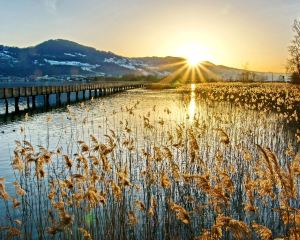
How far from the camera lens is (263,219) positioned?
931 centimetres

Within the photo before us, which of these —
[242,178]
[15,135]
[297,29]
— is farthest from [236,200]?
[297,29]

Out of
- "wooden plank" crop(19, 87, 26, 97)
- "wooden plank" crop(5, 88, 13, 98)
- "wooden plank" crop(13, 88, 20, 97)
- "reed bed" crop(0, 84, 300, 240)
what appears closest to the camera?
"reed bed" crop(0, 84, 300, 240)

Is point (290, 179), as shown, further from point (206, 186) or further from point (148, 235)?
point (148, 235)

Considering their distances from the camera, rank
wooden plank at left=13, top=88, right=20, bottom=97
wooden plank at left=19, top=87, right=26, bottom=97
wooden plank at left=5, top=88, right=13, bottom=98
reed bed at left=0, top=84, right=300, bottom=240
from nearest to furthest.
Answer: reed bed at left=0, top=84, right=300, bottom=240, wooden plank at left=5, top=88, right=13, bottom=98, wooden plank at left=13, top=88, right=20, bottom=97, wooden plank at left=19, top=87, right=26, bottom=97

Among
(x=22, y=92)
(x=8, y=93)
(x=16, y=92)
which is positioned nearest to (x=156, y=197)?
(x=8, y=93)

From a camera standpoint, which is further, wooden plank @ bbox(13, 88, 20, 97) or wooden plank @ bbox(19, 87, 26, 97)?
wooden plank @ bbox(19, 87, 26, 97)

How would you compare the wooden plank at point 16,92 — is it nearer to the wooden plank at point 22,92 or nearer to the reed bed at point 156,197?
the wooden plank at point 22,92

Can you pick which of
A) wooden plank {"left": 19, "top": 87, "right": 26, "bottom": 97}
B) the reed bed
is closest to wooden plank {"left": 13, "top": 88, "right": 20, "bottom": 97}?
wooden plank {"left": 19, "top": 87, "right": 26, "bottom": 97}

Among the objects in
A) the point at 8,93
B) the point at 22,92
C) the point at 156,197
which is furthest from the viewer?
the point at 22,92

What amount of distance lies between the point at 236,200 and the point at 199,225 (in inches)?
97.3

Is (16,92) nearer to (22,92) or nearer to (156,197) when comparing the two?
(22,92)

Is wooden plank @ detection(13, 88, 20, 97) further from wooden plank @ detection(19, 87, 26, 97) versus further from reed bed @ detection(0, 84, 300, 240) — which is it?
reed bed @ detection(0, 84, 300, 240)

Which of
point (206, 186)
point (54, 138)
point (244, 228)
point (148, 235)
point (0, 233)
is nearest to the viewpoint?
point (244, 228)

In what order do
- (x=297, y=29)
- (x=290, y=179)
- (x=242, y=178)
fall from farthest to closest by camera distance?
(x=297, y=29)
(x=242, y=178)
(x=290, y=179)
